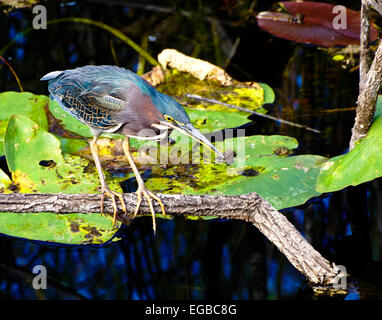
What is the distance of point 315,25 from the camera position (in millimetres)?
5738

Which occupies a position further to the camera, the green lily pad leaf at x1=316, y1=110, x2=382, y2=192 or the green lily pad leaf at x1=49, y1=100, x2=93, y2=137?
the green lily pad leaf at x1=49, y1=100, x2=93, y2=137

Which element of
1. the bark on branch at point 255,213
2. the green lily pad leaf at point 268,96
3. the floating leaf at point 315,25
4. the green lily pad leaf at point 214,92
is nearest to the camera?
the bark on branch at point 255,213

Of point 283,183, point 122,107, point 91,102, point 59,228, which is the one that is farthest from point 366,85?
point 59,228

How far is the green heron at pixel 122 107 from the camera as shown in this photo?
8.90ft

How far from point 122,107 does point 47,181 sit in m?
0.93

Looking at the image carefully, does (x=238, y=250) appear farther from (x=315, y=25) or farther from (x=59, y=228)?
(x=315, y=25)

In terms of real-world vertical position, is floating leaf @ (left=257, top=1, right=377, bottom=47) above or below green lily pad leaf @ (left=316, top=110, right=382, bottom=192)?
above

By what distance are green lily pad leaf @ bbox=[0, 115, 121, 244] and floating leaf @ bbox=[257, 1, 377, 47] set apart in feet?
10.3

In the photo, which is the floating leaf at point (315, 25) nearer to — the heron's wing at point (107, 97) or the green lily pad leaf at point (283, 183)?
the green lily pad leaf at point (283, 183)

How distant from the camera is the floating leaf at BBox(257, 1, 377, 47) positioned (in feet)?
18.2

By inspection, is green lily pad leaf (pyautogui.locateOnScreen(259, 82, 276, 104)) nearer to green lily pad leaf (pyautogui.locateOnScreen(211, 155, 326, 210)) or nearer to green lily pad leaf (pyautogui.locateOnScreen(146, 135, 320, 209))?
green lily pad leaf (pyautogui.locateOnScreen(146, 135, 320, 209))

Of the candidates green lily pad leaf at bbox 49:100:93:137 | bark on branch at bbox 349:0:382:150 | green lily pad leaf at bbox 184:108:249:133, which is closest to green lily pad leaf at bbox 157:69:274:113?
green lily pad leaf at bbox 184:108:249:133

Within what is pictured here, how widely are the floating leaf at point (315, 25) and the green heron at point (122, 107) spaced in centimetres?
320

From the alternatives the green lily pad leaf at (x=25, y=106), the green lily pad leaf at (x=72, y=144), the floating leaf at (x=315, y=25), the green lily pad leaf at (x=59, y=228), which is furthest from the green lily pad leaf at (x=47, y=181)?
the floating leaf at (x=315, y=25)
